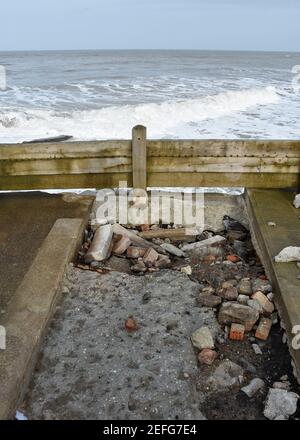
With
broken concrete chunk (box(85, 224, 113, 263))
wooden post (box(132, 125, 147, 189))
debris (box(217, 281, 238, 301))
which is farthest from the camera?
wooden post (box(132, 125, 147, 189))

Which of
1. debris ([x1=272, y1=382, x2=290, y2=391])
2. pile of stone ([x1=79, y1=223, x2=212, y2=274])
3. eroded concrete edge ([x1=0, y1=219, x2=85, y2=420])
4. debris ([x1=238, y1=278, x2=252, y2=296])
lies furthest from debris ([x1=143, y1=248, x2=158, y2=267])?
debris ([x1=272, y1=382, x2=290, y2=391])

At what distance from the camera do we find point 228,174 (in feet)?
20.0

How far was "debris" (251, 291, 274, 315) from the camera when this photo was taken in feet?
12.6

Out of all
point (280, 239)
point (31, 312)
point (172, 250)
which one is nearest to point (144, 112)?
point (172, 250)

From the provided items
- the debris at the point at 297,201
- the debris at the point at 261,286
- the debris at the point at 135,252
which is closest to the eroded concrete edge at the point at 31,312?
the debris at the point at 135,252

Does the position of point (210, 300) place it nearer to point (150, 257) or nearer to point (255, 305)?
point (255, 305)

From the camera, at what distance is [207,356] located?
3.29 meters

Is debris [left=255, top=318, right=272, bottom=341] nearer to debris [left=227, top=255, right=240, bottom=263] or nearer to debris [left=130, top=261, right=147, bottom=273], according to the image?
debris [left=227, top=255, right=240, bottom=263]

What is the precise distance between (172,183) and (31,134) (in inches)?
395

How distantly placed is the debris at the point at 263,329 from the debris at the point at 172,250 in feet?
5.27

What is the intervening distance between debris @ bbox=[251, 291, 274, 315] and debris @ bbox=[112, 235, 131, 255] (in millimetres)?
1799

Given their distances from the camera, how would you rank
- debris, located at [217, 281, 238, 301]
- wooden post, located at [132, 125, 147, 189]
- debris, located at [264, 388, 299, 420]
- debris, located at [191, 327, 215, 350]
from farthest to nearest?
wooden post, located at [132, 125, 147, 189], debris, located at [217, 281, 238, 301], debris, located at [191, 327, 215, 350], debris, located at [264, 388, 299, 420]

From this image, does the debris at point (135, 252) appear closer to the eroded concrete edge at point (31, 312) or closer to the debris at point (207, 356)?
the eroded concrete edge at point (31, 312)
